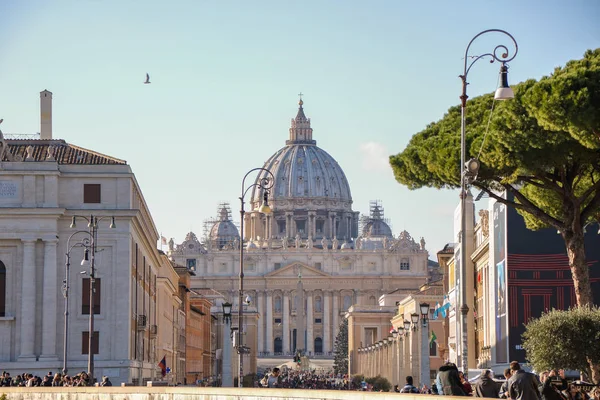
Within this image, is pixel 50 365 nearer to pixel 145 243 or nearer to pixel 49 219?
pixel 49 219

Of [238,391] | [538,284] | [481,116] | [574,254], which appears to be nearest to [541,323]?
[574,254]

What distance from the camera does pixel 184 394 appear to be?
97.1 feet

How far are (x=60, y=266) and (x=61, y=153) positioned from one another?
6027 millimetres

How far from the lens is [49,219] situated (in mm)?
56625

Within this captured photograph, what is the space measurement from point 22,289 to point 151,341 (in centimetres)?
1433

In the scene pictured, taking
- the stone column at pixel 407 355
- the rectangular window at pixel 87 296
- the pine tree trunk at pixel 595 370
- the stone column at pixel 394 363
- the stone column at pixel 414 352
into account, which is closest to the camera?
the pine tree trunk at pixel 595 370

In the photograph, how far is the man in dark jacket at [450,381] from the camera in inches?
1009

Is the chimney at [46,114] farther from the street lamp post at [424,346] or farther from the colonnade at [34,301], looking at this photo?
the street lamp post at [424,346]

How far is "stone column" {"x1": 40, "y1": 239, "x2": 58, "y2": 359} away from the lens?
183 ft

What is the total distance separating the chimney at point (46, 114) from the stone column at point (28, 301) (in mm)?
9661

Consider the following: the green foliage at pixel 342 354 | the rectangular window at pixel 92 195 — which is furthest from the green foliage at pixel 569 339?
the green foliage at pixel 342 354

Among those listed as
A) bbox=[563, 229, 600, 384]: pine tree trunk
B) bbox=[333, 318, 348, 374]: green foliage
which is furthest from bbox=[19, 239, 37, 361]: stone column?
bbox=[333, 318, 348, 374]: green foliage

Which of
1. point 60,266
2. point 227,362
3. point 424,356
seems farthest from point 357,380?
point 227,362

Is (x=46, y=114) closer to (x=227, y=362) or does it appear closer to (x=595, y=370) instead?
(x=227, y=362)
